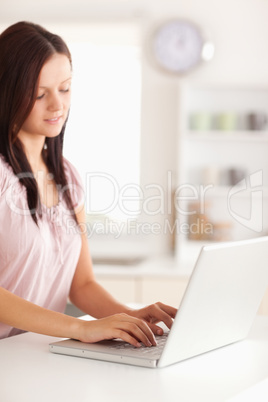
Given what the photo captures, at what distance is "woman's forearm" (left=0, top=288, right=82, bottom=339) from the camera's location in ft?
4.57

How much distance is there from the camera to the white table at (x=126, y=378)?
1086 millimetres

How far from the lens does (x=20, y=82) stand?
1.74 m

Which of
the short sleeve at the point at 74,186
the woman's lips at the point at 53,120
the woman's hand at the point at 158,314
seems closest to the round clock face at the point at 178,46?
the short sleeve at the point at 74,186

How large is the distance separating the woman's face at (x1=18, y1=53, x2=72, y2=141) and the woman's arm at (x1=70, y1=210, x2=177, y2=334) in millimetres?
354

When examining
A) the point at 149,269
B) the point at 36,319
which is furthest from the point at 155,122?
the point at 36,319

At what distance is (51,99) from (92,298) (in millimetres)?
611

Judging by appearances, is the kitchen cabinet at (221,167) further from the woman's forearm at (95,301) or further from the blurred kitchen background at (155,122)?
the woman's forearm at (95,301)

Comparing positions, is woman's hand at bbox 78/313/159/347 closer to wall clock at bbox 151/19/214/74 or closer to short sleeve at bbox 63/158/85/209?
short sleeve at bbox 63/158/85/209

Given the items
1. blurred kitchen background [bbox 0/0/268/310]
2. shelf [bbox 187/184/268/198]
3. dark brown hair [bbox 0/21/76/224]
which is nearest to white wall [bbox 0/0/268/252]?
blurred kitchen background [bbox 0/0/268/310]

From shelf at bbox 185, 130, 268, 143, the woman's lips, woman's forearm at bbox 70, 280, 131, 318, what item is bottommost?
woman's forearm at bbox 70, 280, 131, 318

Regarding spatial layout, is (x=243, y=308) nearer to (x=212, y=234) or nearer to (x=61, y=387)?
(x=61, y=387)

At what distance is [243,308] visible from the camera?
144cm

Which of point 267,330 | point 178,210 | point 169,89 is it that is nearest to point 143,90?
point 169,89

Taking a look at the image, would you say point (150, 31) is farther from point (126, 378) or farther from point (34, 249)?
point (126, 378)
